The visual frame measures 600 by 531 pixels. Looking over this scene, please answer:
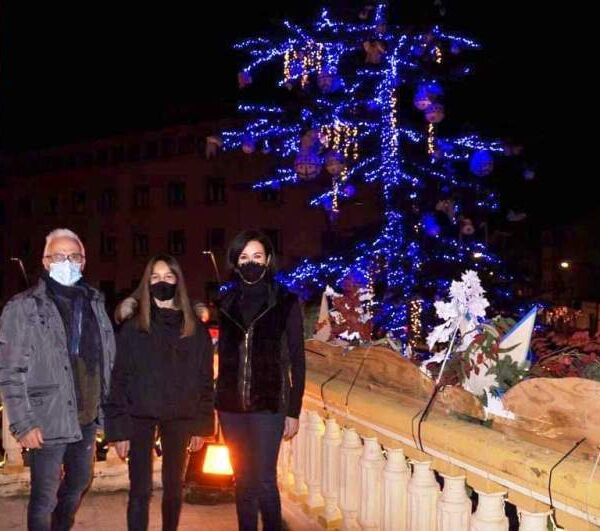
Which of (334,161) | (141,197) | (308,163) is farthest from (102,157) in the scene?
(308,163)

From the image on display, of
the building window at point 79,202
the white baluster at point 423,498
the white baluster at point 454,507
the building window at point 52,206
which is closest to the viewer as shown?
the white baluster at point 454,507

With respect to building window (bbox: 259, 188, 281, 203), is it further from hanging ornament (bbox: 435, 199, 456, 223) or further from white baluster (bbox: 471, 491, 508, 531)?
white baluster (bbox: 471, 491, 508, 531)

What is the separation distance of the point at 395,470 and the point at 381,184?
24.5 feet

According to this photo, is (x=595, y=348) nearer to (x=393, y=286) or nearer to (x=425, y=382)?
(x=425, y=382)

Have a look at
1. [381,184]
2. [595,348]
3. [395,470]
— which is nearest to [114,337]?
[395,470]

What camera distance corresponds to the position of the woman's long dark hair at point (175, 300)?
402 cm

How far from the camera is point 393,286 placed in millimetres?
9930

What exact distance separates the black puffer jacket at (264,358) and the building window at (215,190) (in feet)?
131

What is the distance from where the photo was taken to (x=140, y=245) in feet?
152

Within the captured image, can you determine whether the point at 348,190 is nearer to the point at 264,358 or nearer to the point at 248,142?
the point at 248,142

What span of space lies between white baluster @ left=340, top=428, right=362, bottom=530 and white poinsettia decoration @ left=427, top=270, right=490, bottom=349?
68 cm

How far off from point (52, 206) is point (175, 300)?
158 ft

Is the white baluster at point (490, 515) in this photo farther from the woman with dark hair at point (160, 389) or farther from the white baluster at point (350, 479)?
the woman with dark hair at point (160, 389)

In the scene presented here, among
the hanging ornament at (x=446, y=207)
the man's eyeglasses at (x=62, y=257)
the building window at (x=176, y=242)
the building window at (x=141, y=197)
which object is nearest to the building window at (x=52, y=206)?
the building window at (x=141, y=197)
